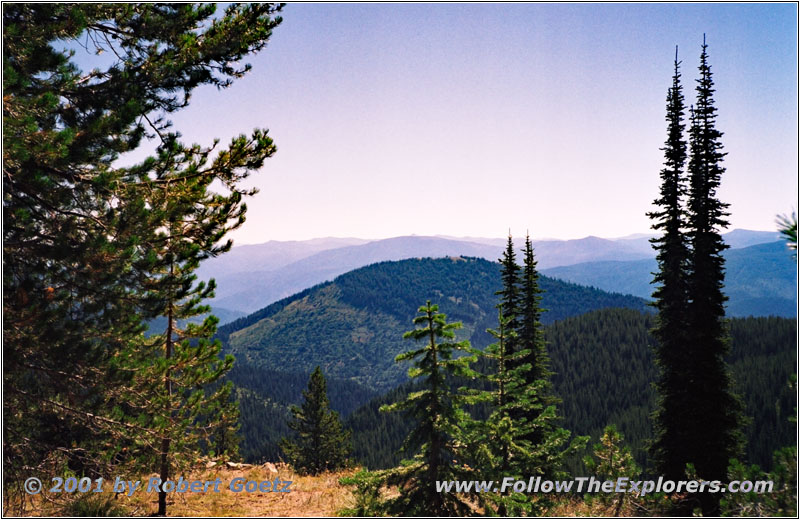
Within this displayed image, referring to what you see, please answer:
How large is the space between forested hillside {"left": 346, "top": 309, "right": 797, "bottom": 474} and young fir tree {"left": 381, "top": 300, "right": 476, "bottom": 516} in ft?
248

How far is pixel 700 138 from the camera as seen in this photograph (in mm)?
20016

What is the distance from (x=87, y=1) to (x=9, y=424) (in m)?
8.68

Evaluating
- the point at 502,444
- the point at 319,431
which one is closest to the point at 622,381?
the point at 319,431

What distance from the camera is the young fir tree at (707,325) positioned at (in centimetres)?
1797

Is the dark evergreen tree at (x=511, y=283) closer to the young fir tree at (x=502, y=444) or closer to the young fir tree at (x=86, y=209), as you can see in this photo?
the young fir tree at (x=502, y=444)

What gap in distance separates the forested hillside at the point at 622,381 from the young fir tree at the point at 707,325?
2443 inches

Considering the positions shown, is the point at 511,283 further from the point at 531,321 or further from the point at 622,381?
the point at 622,381

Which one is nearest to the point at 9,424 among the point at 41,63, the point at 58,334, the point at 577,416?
the point at 58,334

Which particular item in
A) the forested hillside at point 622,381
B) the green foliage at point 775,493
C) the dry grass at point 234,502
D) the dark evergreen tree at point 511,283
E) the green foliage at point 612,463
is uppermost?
the dark evergreen tree at point 511,283

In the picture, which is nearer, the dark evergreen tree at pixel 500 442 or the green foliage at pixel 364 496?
the dark evergreen tree at pixel 500 442

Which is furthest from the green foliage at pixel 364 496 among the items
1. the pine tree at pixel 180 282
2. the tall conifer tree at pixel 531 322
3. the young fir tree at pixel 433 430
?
the tall conifer tree at pixel 531 322

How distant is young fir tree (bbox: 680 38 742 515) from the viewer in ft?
59.0

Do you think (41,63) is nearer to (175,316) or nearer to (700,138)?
(175,316)

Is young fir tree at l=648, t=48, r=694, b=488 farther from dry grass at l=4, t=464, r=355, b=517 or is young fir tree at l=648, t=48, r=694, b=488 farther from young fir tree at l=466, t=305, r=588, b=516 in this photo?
dry grass at l=4, t=464, r=355, b=517
